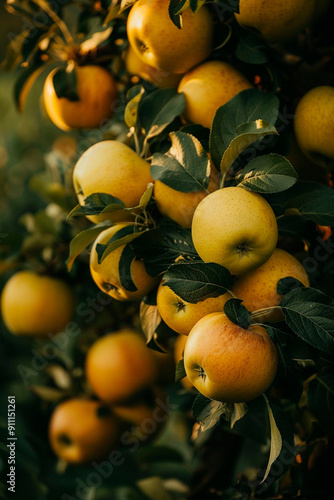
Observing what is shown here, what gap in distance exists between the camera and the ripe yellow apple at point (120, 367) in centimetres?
133

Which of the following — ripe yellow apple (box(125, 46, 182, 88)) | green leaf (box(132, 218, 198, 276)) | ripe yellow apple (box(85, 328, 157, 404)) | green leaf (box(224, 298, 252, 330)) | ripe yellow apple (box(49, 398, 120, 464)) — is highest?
ripe yellow apple (box(125, 46, 182, 88))

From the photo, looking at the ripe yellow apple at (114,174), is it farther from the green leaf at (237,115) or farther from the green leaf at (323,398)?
the green leaf at (323,398)

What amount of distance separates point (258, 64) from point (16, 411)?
4.27 ft

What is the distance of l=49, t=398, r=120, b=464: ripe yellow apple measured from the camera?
1.41 metres

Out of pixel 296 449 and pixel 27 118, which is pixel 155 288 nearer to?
pixel 296 449

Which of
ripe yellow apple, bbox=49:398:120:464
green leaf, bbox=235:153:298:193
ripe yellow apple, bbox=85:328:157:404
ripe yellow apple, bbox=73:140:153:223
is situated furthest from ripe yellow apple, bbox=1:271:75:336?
green leaf, bbox=235:153:298:193

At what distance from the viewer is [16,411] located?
1.51m

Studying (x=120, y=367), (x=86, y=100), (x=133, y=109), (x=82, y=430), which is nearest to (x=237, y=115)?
(x=133, y=109)

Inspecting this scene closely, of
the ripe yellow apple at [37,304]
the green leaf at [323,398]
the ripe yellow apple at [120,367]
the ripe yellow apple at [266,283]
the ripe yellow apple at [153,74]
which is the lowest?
the ripe yellow apple at [120,367]

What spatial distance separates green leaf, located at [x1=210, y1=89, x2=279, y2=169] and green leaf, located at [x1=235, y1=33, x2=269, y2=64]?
7cm

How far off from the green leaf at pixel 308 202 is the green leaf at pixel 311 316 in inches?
5.9

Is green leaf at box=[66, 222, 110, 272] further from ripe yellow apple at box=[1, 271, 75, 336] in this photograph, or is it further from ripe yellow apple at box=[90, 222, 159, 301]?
ripe yellow apple at box=[1, 271, 75, 336]

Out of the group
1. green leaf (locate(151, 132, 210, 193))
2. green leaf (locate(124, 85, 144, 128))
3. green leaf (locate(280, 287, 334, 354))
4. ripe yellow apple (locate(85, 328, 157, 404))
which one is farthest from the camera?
ripe yellow apple (locate(85, 328, 157, 404))

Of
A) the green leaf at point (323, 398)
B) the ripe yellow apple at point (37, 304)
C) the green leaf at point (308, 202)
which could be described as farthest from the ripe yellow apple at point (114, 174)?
the ripe yellow apple at point (37, 304)
